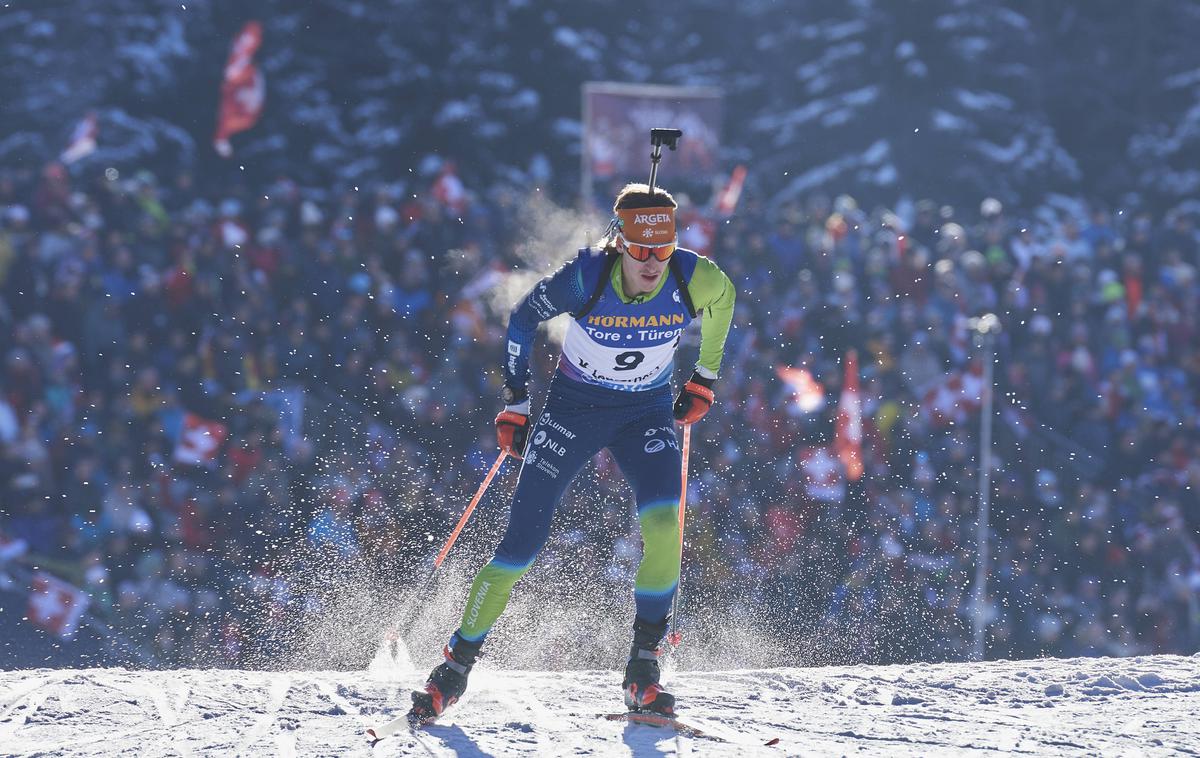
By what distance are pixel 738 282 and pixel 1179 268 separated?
5.41 meters

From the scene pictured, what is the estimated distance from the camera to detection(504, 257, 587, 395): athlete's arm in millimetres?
5664

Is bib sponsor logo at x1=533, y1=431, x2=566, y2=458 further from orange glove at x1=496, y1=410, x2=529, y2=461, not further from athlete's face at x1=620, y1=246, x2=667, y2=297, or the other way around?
athlete's face at x1=620, y1=246, x2=667, y2=297

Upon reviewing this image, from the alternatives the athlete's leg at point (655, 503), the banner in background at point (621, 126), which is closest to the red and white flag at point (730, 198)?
the banner in background at point (621, 126)

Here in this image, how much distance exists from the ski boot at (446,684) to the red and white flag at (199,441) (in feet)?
18.5

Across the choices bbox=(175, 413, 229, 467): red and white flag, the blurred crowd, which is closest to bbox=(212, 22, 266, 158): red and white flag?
the blurred crowd

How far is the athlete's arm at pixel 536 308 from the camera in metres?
5.66

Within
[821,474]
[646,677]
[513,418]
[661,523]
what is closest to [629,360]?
[513,418]

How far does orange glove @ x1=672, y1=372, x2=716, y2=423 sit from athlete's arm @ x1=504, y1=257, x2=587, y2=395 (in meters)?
0.72

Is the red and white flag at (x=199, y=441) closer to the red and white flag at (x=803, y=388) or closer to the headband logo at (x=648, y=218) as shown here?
the red and white flag at (x=803, y=388)

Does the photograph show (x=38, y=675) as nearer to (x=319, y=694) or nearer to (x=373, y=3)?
(x=319, y=694)

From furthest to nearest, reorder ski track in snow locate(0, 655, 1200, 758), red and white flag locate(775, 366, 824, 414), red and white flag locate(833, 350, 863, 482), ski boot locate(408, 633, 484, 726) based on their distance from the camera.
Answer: red and white flag locate(775, 366, 824, 414) → red and white flag locate(833, 350, 863, 482) → ski boot locate(408, 633, 484, 726) → ski track in snow locate(0, 655, 1200, 758)

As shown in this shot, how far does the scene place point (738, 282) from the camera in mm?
13531

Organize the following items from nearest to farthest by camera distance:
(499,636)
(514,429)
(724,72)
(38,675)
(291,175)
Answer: (514,429) → (38,675) → (499,636) → (291,175) → (724,72)

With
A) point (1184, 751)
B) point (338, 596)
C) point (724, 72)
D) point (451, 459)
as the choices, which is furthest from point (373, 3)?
point (1184, 751)
